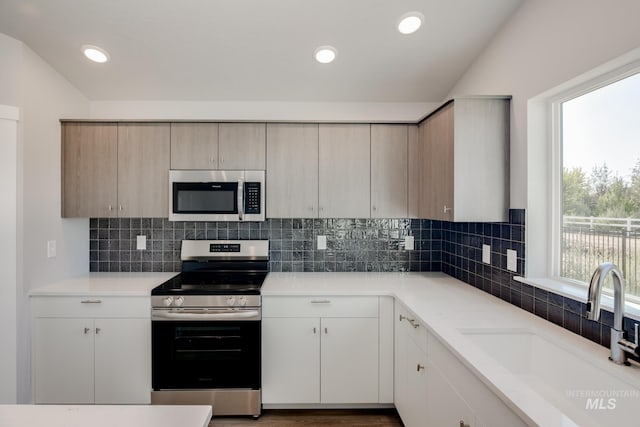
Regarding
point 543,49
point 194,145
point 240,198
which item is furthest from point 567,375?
point 194,145

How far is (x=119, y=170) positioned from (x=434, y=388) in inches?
102

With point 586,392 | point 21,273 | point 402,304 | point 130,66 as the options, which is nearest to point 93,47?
point 130,66

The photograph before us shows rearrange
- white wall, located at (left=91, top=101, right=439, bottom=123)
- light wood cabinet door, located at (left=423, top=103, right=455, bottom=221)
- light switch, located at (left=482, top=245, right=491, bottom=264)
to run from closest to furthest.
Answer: light wood cabinet door, located at (left=423, top=103, right=455, bottom=221) → light switch, located at (left=482, top=245, right=491, bottom=264) → white wall, located at (left=91, top=101, right=439, bottom=123)

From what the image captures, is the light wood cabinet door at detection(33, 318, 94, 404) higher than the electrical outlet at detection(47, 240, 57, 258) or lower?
lower

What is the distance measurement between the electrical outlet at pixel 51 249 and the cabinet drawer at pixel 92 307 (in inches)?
12.6

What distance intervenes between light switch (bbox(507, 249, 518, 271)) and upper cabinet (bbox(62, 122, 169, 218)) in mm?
2401

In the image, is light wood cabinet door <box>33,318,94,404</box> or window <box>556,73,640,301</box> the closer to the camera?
window <box>556,73,640,301</box>

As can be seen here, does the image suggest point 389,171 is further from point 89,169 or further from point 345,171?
point 89,169

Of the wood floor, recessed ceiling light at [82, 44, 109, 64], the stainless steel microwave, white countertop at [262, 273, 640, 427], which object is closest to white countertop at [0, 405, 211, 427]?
white countertop at [262, 273, 640, 427]

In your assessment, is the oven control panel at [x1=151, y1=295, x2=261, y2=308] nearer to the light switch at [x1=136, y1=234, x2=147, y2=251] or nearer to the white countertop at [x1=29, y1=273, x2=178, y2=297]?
the white countertop at [x1=29, y1=273, x2=178, y2=297]

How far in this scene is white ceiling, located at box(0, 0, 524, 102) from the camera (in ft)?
6.79

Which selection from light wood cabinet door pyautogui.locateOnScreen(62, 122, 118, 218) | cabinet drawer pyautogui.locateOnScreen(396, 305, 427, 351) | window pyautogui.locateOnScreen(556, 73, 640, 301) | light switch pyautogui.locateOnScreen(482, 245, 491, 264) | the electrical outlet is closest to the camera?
window pyautogui.locateOnScreen(556, 73, 640, 301)

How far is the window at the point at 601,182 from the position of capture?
1.52 meters

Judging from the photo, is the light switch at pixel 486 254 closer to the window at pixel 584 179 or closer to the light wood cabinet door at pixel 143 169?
the window at pixel 584 179
